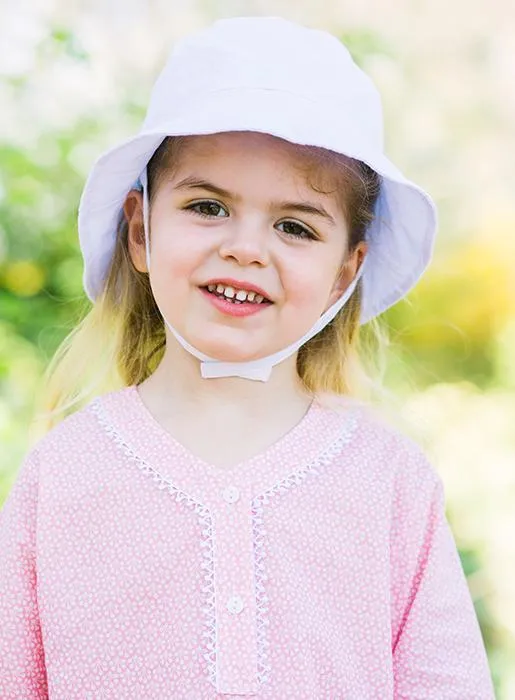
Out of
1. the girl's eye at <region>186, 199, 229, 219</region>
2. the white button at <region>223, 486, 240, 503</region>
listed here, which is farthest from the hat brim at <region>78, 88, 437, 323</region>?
the white button at <region>223, 486, 240, 503</region>

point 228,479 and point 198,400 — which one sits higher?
point 198,400

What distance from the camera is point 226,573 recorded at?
1.75 metres

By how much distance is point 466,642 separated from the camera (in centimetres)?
192

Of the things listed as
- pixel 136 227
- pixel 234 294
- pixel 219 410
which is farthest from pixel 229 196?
pixel 219 410

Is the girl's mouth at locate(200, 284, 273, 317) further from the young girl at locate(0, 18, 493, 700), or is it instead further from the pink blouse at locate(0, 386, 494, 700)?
the pink blouse at locate(0, 386, 494, 700)

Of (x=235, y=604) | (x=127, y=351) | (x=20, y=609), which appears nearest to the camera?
(x=235, y=604)

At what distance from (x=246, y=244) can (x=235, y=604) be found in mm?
550

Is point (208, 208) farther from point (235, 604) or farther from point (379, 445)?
point (235, 604)

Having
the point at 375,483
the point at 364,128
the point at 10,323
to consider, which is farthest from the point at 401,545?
the point at 10,323

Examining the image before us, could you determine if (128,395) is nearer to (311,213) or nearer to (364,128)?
(311,213)

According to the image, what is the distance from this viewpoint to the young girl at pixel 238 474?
1.77m

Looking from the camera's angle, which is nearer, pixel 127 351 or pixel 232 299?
pixel 232 299

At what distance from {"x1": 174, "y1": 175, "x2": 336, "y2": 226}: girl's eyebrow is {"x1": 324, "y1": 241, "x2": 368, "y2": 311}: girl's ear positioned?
19 centimetres

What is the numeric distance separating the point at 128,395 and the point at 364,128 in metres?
0.61
